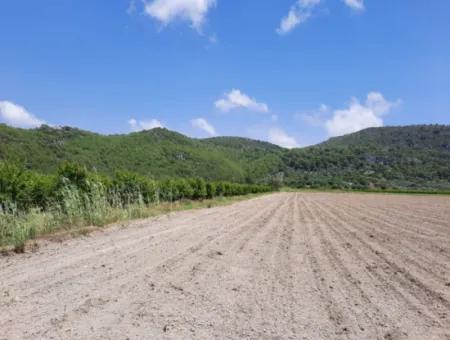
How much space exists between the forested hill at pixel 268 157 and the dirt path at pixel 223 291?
53.8m

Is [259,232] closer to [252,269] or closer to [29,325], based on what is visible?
[252,269]

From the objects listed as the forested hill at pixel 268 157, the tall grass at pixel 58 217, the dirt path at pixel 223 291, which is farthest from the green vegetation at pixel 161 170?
the dirt path at pixel 223 291

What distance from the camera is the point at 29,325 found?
155 inches

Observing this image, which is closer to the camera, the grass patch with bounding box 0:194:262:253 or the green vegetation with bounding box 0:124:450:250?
the grass patch with bounding box 0:194:262:253

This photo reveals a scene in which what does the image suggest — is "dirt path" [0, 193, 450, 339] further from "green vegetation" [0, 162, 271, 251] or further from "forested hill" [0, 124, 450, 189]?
"forested hill" [0, 124, 450, 189]

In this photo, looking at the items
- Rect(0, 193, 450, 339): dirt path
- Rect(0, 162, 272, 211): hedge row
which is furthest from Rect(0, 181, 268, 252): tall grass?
Rect(0, 193, 450, 339): dirt path

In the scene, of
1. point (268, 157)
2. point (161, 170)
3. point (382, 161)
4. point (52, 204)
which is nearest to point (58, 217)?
point (52, 204)

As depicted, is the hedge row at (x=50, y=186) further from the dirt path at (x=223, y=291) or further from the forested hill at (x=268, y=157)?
the forested hill at (x=268, y=157)

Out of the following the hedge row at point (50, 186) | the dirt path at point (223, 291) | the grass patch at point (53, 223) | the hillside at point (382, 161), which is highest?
the hillside at point (382, 161)

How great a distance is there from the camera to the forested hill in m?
76.9

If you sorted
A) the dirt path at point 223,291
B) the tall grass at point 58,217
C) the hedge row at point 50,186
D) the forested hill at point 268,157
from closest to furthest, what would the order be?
1. the dirt path at point 223,291
2. the tall grass at point 58,217
3. the hedge row at point 50,186
4. the forested hill at point 268,157

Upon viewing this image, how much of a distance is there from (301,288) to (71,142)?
88.4 meters

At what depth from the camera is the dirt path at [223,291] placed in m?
3.99

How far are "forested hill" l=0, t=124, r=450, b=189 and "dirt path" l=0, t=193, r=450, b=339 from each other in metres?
53.8
